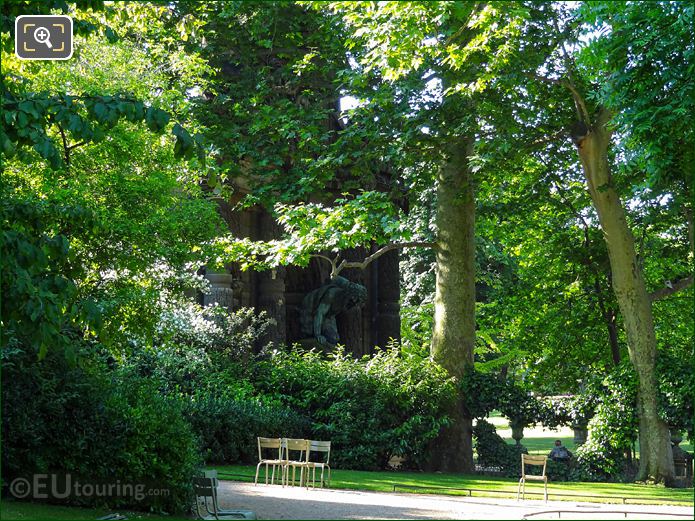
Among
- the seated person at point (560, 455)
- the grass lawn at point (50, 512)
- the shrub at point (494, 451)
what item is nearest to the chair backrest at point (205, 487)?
the grass lawn at point (50, 512)

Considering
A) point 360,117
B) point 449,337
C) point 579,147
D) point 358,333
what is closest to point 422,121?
point 360,117

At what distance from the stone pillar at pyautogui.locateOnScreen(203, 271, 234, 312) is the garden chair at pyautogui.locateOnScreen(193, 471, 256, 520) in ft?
42.8

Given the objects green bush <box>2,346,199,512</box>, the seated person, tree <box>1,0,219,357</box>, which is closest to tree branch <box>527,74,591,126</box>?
tree <box>1,0,219,357</box>

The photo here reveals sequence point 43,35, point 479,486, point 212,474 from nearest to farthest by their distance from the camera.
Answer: point 43,35, point 212,474, point 479,486

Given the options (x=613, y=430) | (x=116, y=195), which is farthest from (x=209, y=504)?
(x=613, y=430)

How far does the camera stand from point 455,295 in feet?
79.2

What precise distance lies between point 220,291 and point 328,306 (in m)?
3.71

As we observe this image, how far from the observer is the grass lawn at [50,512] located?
37.8ft

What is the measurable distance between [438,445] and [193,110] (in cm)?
1009

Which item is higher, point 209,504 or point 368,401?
point 368,401

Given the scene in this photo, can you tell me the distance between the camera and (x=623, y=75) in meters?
16.9

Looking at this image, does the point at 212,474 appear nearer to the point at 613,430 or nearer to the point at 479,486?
the point at 479,486

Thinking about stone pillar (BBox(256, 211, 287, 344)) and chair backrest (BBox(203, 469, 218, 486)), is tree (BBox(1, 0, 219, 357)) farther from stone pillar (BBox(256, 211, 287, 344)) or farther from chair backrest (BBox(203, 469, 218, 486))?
stone pillar (BBox(256, 211, 287, 344))

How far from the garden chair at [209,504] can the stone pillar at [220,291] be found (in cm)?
1304
